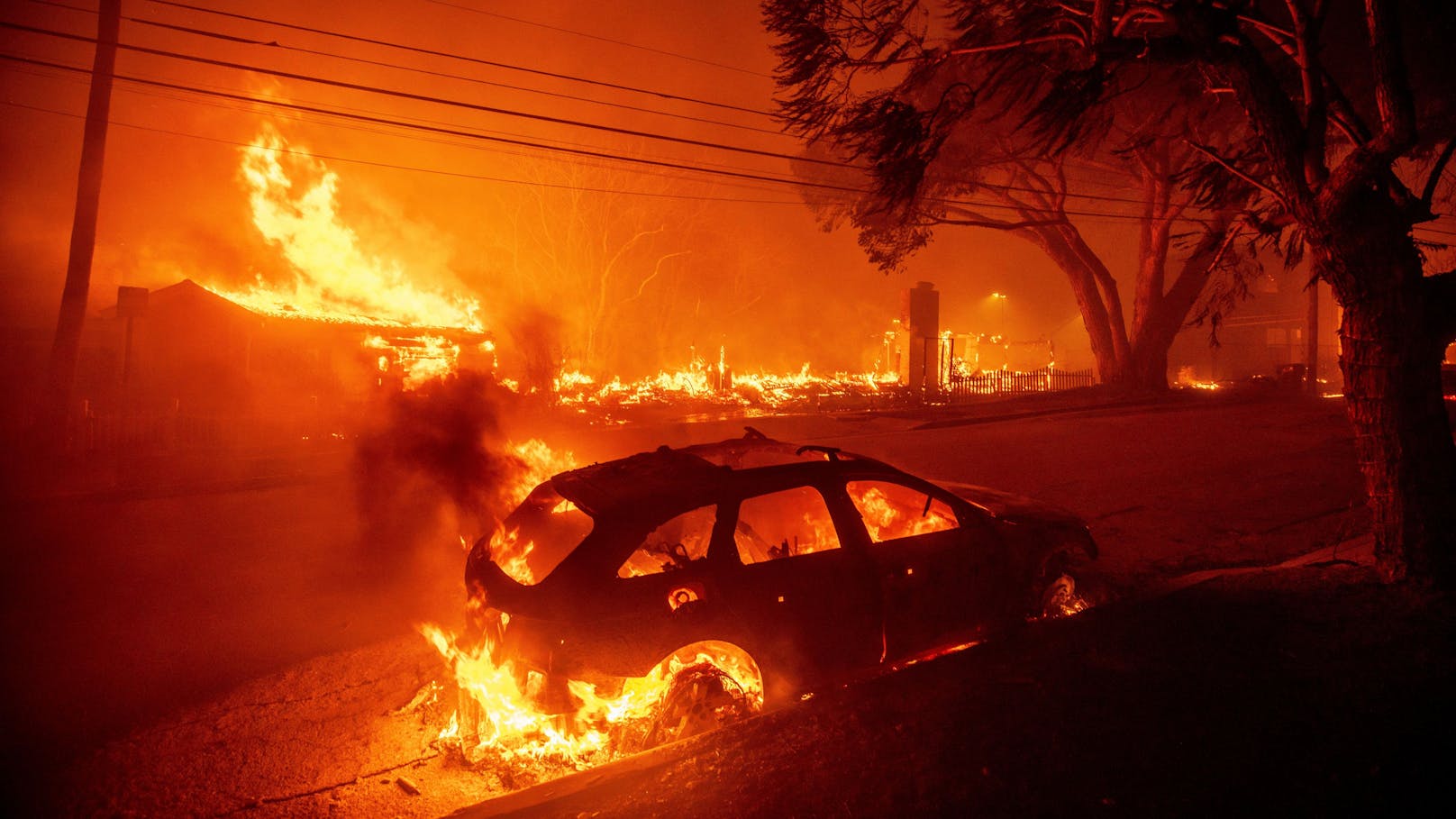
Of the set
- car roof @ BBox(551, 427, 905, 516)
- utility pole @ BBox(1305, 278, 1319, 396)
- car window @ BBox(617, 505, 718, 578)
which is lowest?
car window @ BBox(617, 505, 718, 578)

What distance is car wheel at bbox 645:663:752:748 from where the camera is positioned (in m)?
3.94

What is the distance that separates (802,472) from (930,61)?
4.86 m

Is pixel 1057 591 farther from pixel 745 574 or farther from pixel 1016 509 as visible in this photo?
pixel 745 574

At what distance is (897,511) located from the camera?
520cm

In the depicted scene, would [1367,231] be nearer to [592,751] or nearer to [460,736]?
[592,751]

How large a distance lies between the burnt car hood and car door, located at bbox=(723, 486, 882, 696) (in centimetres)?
135

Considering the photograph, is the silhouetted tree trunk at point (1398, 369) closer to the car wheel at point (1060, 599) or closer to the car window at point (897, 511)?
the car wheel at point (1060, 599)

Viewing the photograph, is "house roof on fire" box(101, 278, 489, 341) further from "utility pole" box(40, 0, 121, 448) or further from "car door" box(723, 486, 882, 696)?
"car door" box(723, 486, 882, 696)

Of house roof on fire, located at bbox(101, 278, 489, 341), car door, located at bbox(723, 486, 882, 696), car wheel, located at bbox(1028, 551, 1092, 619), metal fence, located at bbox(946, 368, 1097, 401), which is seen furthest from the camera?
metal fence, located at bbox(946, 368, 1097, 401)

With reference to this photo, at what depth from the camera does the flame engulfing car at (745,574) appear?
374 centimetres

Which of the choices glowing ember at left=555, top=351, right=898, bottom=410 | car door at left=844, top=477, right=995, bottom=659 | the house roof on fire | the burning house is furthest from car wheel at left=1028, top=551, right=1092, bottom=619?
the house roof on fire

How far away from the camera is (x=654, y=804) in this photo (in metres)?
3.25

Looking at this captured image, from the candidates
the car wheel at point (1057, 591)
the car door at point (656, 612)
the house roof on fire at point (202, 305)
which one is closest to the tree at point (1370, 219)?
the car wheel at point (1057, 591)

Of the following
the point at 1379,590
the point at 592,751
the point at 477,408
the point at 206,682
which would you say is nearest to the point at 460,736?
the point at 592,751
